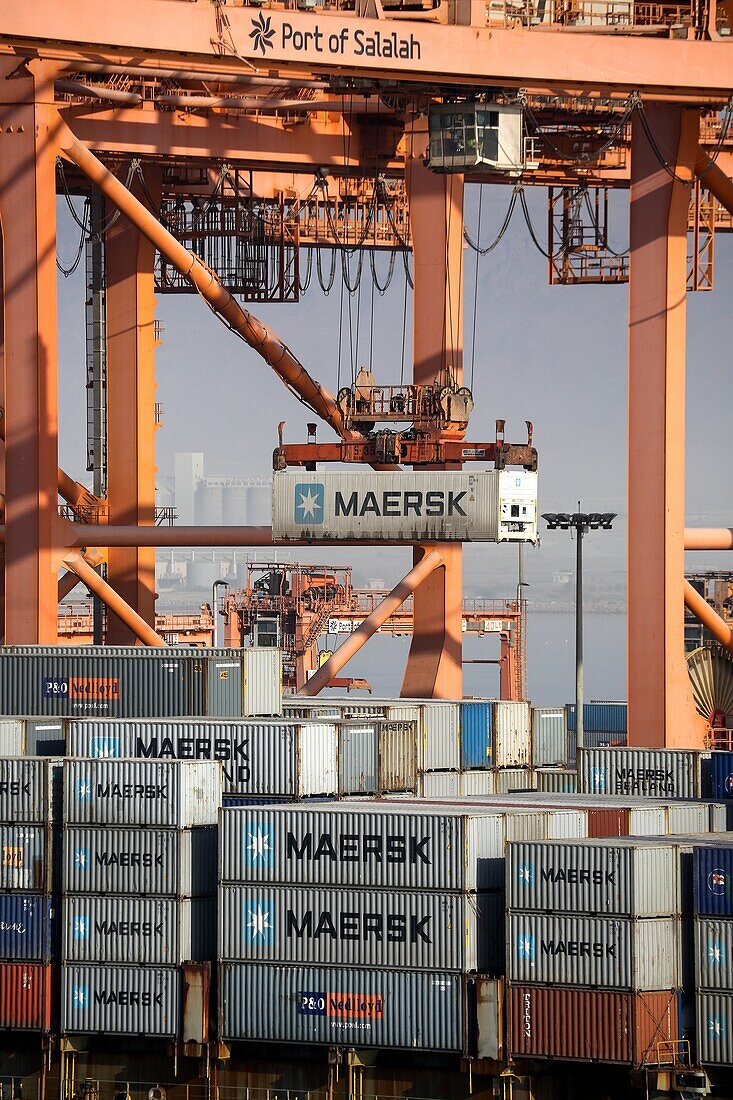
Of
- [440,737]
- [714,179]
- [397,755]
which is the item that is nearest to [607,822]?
[397,755]

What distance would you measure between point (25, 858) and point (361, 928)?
257 inches

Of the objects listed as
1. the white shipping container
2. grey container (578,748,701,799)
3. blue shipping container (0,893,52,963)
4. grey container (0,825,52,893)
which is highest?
the white shipping container

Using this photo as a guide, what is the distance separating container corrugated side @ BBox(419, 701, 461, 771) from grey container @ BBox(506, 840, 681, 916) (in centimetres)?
1077

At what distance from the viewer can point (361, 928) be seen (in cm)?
3447

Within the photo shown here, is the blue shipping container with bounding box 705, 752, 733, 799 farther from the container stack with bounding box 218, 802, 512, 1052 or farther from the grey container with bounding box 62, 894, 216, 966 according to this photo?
the grey container with bounding box 62, 894, 216, 966

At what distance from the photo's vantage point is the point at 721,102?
47.2m

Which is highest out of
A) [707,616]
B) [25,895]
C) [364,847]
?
[707,616]

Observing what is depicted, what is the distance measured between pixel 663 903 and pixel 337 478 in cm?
1874

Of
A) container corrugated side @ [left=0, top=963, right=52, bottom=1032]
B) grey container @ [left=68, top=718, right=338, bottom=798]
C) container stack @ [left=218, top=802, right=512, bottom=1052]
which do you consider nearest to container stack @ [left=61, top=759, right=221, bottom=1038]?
container corrugated side @ [left=0, top=963, right=52, bottom=1032]

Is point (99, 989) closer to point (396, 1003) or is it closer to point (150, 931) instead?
point (150, 931)

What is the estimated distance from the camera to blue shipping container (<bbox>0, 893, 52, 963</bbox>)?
36.3 metres

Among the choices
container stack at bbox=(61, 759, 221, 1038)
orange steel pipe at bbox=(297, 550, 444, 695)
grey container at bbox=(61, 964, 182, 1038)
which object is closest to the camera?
grey container at bbox=(61, 964, 182, 1038)

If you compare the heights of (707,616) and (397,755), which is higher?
(707,616)

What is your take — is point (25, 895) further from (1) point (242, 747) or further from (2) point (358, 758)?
(2) point (358, 758)
